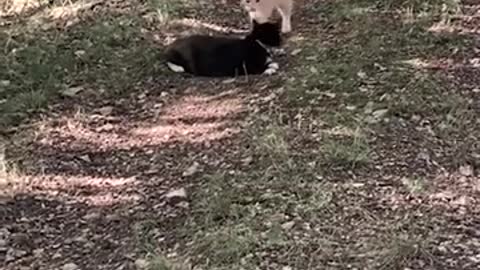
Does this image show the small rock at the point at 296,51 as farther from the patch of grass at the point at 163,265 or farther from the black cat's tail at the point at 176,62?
the patch of grass at the point at 163,265

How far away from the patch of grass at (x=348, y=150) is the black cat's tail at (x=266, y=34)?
1.54 metres

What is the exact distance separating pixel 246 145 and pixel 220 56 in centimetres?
117

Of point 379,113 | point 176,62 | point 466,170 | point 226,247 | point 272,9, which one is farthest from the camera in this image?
point 272,9

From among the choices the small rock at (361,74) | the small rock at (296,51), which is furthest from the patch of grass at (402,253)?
the small rock at (296,51)

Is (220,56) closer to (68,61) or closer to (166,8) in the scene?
(68,61)

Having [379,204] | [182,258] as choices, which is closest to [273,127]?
[379,204]

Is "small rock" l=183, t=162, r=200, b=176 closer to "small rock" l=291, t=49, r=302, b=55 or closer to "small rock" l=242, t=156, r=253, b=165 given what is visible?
"small rock" l=242, t=156, r=253, b=165

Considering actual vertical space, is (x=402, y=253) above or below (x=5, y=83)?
above

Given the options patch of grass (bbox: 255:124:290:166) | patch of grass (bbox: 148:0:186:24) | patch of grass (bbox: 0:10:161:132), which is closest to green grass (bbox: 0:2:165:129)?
patch of grass (bbox: 0:10:161:132)

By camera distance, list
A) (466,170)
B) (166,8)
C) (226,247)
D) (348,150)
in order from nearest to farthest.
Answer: (226,247) < (466,170) < (348,150) < (166,8)

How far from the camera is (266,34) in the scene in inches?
225


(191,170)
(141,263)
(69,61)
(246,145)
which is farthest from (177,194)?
(69,61)

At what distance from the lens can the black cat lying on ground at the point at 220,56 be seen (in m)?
5.42

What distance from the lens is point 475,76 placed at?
4.96m
